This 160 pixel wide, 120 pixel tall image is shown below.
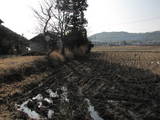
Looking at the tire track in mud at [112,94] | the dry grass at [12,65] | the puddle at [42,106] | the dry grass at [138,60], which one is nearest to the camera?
the puddle at [42,106]

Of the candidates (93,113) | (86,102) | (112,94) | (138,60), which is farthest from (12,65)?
(138,60)

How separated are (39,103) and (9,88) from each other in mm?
2754

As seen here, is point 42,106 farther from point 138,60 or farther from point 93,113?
point 138,60

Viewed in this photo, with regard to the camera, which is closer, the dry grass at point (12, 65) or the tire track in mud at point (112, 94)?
the tire track in mud at point (112, 94)

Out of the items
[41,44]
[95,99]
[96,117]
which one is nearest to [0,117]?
[96,117]

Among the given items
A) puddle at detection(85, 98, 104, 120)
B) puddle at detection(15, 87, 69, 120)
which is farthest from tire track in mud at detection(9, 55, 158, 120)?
puddle at detection(15, 87, 69, 120)

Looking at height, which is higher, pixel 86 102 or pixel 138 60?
pixel 86 102

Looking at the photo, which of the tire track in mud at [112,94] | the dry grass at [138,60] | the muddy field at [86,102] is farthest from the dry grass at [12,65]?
the dry grass at [138,60]

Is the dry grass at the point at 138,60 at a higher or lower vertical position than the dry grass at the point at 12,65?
lower

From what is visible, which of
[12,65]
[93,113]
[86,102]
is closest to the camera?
[93,113]

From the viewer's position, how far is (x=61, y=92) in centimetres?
901

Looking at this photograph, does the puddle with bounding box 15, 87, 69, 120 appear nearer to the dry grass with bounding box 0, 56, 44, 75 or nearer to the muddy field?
the muddy field

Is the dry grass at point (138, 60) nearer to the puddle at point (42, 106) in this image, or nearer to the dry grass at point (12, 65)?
the puddle at point (42, 106)

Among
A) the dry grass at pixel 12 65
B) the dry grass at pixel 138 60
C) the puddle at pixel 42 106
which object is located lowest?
the dry grass at pixel 138 60
